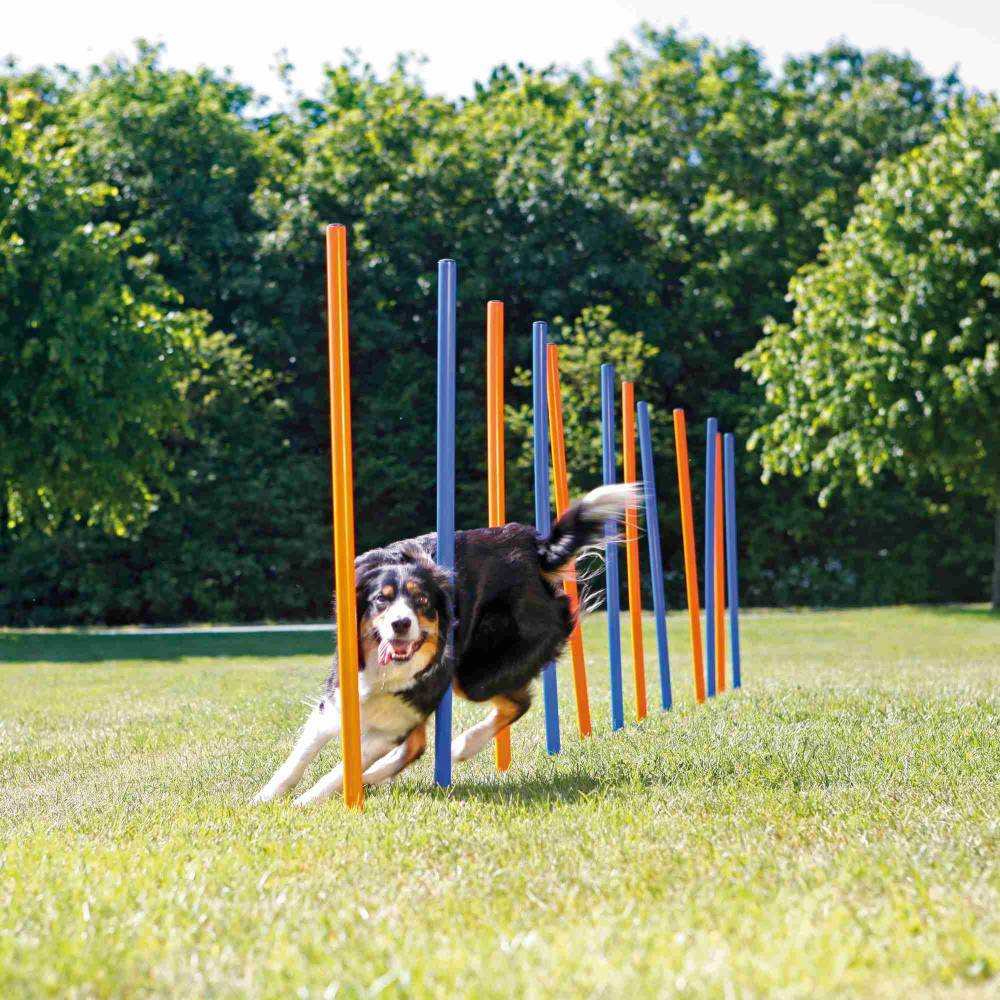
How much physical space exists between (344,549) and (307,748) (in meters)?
0.97

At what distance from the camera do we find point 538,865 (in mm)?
3686

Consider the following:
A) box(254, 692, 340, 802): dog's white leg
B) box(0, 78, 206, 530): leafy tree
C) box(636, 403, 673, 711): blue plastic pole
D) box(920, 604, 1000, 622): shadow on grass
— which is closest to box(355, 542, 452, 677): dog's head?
box(254, 692, 340, 802): dog's white leg

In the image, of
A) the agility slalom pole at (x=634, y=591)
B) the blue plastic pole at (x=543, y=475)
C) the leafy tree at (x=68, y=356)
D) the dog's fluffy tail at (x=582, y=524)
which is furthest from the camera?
the leafy tree at (x=68, y=356)

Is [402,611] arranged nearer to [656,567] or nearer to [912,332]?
[656,567]

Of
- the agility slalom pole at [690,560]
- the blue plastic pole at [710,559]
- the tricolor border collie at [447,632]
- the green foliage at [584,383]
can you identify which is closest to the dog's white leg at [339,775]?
the tricolor border collie at [447,632]

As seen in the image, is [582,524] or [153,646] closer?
[582,524]

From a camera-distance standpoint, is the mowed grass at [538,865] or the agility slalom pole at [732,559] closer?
the mowed grass at [538,865]

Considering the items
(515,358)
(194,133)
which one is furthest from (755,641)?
(194,133)

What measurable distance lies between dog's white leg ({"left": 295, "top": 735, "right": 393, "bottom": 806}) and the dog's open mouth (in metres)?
0.41

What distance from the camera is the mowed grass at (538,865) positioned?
268cm

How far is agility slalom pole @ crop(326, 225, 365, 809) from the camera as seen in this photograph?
4715 mm

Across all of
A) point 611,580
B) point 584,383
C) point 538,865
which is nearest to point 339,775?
point 538,865

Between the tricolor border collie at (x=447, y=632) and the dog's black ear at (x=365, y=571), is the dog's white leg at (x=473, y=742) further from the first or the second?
the dog's black ear at (x=365, y=571)

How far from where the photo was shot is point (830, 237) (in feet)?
64.0
